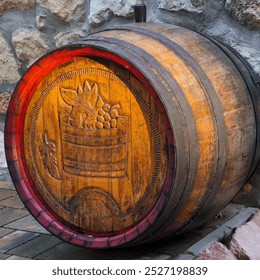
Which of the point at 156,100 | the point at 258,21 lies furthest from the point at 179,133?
the point at 258,21

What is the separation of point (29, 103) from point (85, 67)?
32 cm

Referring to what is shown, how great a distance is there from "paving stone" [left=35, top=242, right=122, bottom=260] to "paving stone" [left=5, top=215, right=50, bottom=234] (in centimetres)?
24

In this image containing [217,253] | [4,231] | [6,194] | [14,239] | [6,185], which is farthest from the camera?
[6,185]

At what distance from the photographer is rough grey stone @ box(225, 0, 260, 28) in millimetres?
2707

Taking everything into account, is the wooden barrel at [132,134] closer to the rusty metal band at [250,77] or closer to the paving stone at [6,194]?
the rusty metal band at [250,77]

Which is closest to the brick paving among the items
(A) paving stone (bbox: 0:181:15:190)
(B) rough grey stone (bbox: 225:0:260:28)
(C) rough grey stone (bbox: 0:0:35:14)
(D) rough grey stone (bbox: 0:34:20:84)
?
(A) paving stone (bbox: 0:181:15:190)

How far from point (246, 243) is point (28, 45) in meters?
1.69

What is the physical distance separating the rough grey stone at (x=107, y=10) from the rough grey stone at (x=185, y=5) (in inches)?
8.0

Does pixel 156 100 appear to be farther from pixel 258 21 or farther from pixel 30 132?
pixel 258 21

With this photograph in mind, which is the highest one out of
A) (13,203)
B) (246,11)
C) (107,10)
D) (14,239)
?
(107,10)

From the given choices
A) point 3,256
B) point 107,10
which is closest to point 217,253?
point 3,256

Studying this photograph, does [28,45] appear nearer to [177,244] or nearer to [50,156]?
[50,156]

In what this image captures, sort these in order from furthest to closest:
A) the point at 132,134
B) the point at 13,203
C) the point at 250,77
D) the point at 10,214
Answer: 1. the point at 13,203
2. the point at 10,214
3. the point at 250,77
4. the point at 132,134

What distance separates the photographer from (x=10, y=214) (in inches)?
119
